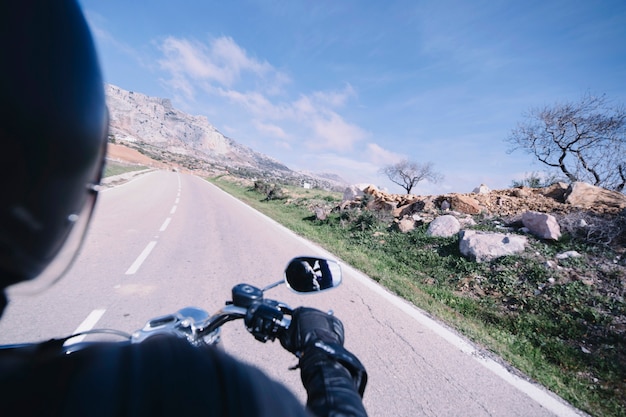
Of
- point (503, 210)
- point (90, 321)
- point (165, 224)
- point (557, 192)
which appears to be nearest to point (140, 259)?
point (90, 321)

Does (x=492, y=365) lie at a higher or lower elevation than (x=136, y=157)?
higher

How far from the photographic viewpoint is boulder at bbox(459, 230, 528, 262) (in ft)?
19.5

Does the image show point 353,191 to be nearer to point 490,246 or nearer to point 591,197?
point 591,197

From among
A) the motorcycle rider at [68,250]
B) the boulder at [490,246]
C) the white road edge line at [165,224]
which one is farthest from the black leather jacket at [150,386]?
the white road edge line at [165,224]

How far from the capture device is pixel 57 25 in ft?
2.54

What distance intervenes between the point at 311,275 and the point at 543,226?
24.3ft

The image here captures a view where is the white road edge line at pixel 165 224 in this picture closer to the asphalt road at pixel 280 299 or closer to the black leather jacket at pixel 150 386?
the asphalt road at pixel 280 299

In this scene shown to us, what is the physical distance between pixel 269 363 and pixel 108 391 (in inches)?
83.5

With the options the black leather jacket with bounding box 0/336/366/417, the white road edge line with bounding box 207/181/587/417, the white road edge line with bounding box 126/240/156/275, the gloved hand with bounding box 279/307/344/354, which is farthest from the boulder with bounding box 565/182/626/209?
the white road edge line with bounding box 126/240/156/275

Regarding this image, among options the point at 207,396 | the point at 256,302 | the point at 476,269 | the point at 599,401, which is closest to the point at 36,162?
the point at 207,396

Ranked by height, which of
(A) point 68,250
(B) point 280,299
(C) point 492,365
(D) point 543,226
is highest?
(D) point 543,226

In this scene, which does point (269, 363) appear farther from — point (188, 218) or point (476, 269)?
point (188, 218)

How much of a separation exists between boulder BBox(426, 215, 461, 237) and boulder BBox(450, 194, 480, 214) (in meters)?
2.37

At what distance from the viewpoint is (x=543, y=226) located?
647cm
